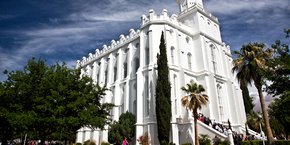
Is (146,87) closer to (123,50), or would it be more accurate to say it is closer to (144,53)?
(144,53)

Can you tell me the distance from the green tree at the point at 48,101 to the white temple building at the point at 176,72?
1018 centimetres

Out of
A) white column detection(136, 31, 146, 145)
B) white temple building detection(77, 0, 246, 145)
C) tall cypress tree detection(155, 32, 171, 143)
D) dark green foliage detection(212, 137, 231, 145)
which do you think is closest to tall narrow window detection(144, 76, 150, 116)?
white temple building detection(77, 0, 246, 145)

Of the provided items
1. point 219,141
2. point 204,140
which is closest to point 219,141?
point 219,141

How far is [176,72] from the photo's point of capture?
3117 centimetres

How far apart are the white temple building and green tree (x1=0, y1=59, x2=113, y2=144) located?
10176 millimetres

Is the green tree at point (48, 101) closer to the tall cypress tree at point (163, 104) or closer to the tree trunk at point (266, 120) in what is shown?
the tall cypress tree at point (163, 104)

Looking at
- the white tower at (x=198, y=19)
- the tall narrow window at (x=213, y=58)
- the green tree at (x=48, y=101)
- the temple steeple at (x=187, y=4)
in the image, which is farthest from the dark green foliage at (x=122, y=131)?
the temple steeple at (x=187, y=4)

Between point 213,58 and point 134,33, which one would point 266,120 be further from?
point 134,33

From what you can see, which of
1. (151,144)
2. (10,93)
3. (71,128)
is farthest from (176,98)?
(10,93)

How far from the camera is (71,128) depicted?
18828 mm

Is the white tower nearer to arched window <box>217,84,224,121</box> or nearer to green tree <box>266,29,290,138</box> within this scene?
arched window <box>217,84,224,121</box>

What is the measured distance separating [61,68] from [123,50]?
65.3ft

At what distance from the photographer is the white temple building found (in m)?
28.2

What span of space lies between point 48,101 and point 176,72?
1867 centimetres
